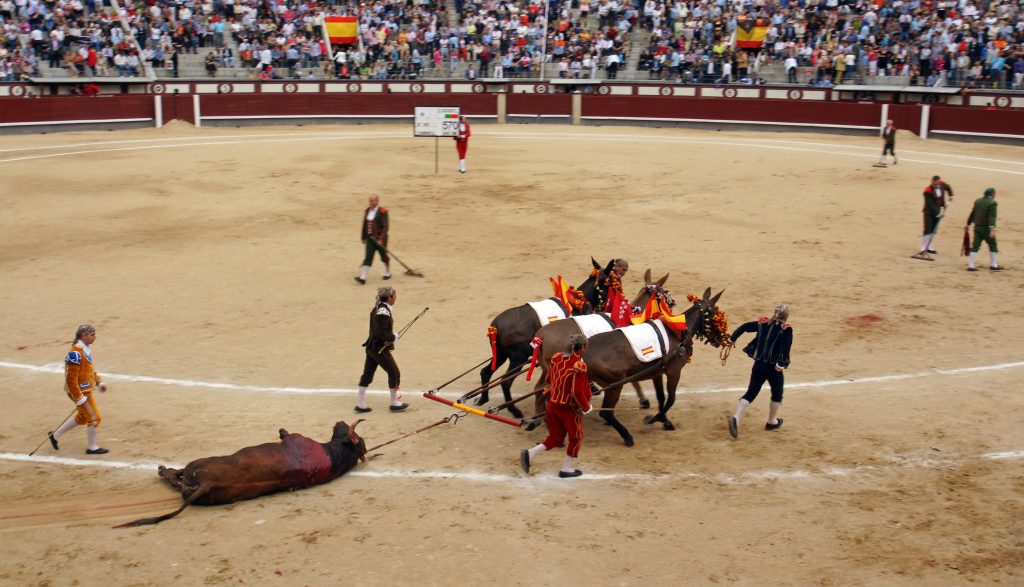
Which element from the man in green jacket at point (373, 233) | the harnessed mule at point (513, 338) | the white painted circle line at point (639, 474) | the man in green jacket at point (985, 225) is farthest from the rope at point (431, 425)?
the man in green jacket at point (985, 225)

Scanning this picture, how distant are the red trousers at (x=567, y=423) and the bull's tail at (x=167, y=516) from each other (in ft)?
10.5

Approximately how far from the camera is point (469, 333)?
1407cm

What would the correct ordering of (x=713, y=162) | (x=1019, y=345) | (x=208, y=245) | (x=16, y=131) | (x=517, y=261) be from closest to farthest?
1. (x=1019, y=345)
2. (x=517, y=261)
3. (x=208, y=245)
4. (x=713, y=162)
5. (x=16, y=131)

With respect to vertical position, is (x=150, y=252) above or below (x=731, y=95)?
below

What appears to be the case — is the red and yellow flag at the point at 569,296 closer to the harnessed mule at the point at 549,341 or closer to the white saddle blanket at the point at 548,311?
the white saddle blanket at the point at 548,311

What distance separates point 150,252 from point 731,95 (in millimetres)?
26926

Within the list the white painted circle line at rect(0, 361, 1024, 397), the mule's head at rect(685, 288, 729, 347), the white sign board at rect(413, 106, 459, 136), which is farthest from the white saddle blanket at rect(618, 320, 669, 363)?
the white sign board at rect(413, 106, 459, 136)

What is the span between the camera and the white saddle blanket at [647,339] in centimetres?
1008

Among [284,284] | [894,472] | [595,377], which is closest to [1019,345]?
[894,472]

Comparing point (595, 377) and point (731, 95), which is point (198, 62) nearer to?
point (731, 95)

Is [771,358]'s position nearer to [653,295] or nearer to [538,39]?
[653,295]

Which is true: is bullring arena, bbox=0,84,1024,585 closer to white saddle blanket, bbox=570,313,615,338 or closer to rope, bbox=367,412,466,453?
rope, bbox=367,412,466,453

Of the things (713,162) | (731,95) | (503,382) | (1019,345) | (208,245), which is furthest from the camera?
(731,95)

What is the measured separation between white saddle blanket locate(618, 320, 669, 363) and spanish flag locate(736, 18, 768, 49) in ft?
109
